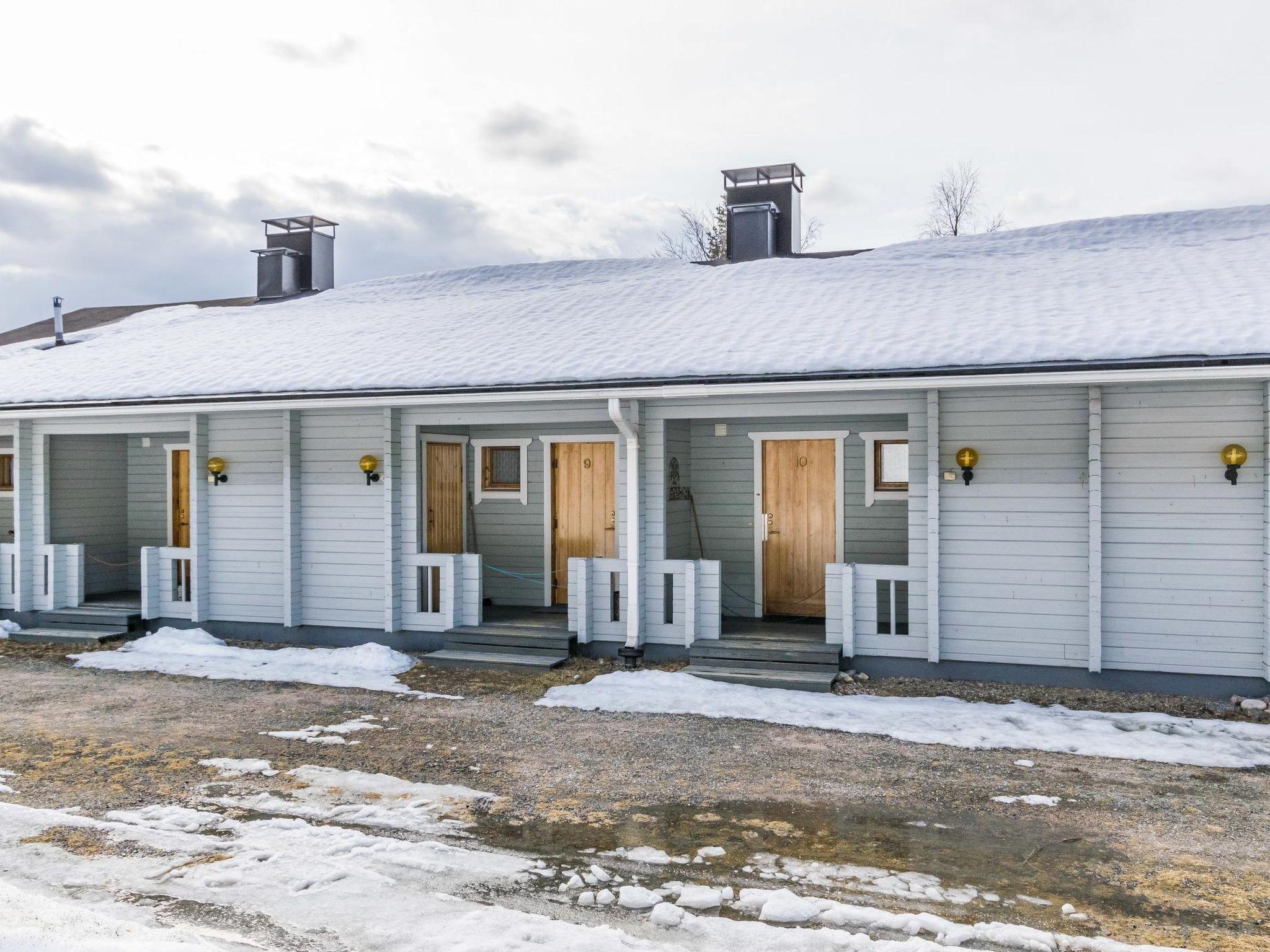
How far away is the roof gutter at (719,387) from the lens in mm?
6520

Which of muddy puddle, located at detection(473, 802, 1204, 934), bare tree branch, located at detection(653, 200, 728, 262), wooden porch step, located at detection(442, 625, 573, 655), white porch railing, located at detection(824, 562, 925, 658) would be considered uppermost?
bare tree branch, located at detection(653, 200, 728, 262)

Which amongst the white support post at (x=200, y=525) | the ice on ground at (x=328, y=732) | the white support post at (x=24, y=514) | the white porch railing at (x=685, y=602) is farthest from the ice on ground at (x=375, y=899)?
the white support post at (x=24, y=514)

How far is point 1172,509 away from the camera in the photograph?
7137 mm

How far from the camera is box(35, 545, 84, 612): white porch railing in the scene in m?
10.7

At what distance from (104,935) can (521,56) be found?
13275mm

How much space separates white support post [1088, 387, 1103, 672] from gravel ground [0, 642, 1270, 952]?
1.31 ft

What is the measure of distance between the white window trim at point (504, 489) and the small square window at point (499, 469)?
0.02 m

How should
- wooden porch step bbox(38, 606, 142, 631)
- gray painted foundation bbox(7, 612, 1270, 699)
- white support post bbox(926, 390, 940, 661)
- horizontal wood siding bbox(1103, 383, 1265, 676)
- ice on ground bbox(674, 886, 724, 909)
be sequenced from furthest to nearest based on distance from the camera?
1. wooden porch step bbox(38, 606, 142, 631)
2. white support post bbox(926, 390, 940, 661)
3. gray painted foundation bbox(7, 612, 1270, 699)
4. horizontal wood siding bbox(1103, 383, 1265, 676)
5. ice on ground bbox(674, 886, 724, 909)

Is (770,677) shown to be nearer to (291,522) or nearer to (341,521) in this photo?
(341,521)

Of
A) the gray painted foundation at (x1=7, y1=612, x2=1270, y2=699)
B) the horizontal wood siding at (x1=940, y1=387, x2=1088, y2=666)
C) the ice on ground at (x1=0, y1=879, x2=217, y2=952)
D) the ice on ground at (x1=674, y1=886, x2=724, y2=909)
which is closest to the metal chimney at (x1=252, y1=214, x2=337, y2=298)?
the gray painted foundation at (x1=7, y1=612, x2=1270, y2=699)

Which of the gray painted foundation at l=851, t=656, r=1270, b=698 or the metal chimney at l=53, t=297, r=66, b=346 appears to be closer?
the gray painted foundation at l=851, t=656, r=1270, b=698

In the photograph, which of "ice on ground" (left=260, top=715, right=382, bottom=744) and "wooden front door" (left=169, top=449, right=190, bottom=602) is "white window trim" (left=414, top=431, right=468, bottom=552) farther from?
"wooden front door" (left=169, top=449, right=190, bottom=602)

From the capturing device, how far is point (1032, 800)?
505 centimetres

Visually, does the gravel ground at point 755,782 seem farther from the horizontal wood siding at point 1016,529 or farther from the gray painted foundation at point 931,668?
the horizontal wood siding at point 1016,529
